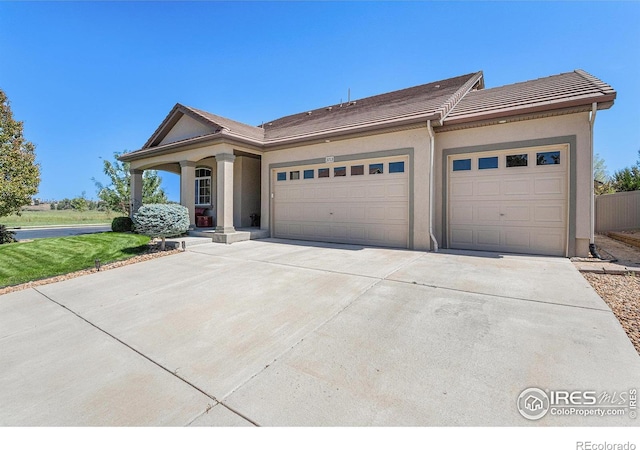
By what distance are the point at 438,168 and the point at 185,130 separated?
10.9m

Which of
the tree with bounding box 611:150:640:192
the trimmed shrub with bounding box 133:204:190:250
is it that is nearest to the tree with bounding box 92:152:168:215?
the trimmed shrub with bounding box 133:204:190:250

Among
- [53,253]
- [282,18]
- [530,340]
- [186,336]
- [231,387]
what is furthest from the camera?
[282,18]

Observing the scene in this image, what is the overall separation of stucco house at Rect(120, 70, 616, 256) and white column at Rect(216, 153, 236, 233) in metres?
0.04

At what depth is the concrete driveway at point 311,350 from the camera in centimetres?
204

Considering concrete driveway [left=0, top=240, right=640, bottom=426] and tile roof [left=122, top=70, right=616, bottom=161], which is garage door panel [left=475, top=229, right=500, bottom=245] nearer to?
concrete driveway [left=0, top=240, right=640, bottom=426]

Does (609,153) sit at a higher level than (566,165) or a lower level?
higher

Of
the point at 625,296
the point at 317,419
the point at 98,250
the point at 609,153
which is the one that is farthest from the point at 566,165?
the point at 609,153

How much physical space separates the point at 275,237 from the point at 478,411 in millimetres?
9928

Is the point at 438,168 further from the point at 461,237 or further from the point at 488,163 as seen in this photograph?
the point at 461,237

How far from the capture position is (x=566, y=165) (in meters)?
6.97

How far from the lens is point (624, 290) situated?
Result: 14.5 feet

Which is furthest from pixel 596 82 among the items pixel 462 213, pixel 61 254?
pixel 61 254

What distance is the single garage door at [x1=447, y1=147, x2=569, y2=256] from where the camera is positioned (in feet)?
23.4

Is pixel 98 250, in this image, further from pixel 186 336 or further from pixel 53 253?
pixel 186 336
